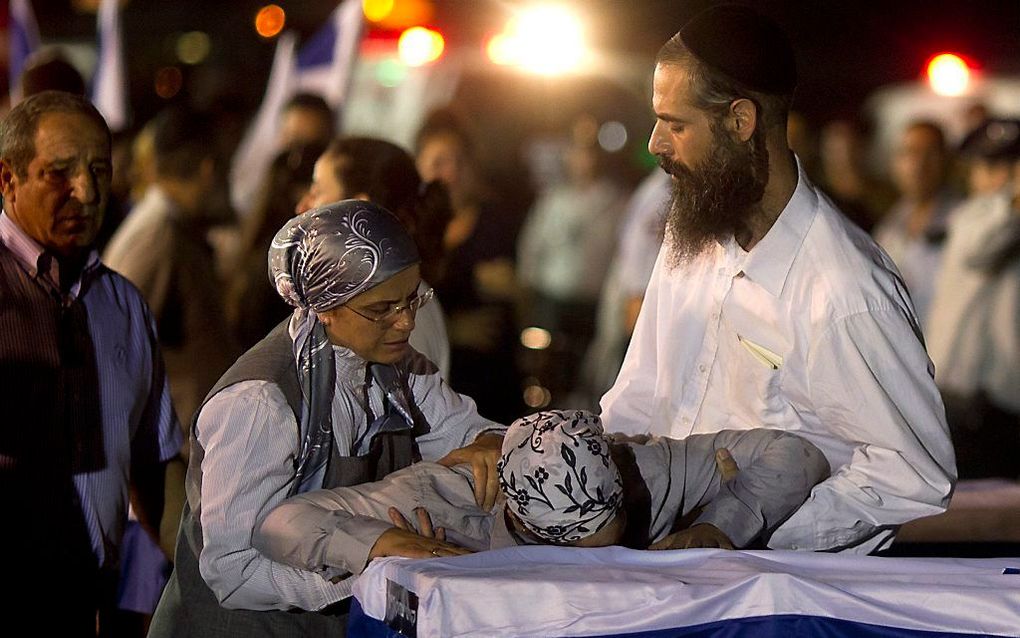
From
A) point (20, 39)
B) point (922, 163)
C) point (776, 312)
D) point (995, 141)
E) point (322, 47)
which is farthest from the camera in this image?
point (922, 163)

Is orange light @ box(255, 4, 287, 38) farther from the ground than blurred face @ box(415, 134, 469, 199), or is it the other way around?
orange light @ box(255, 4, 287, 38)

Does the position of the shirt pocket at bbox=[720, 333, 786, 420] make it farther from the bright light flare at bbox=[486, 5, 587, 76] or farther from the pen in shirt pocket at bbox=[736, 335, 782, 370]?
the bright light flare at bbox=[486, 5, 587, 76]

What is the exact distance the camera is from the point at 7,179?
14.0 feet

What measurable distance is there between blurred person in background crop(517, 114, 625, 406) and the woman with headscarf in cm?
852

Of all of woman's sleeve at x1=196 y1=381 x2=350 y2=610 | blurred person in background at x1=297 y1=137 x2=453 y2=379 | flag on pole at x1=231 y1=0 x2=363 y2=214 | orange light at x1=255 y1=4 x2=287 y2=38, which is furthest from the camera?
orange light at x1=255 y1=4 x2=287 y2=38

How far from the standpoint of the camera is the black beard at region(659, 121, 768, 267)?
13.5ft

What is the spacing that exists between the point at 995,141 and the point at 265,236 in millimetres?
5564

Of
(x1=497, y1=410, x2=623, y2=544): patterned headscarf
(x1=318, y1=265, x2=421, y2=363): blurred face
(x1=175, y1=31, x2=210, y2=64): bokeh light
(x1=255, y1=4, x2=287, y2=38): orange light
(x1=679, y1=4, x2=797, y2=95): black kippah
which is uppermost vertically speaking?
(x1=255, y1=4, x2=287, y2=38): orange light

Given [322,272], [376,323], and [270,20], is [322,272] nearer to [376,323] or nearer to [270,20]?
[376,323]

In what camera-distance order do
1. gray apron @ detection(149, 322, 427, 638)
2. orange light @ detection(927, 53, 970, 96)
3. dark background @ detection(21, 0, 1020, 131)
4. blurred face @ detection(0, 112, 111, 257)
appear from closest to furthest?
1. gray apron @ detection(149, 322, 427, 638)
2. blurred face @ detection(0, 112, 111, 257)
3. dark background @ detection(21, 0, 1020, 131)
4. orange light @ detection(927, 53, 970, 96)

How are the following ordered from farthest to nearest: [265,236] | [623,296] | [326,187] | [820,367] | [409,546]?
[623,296]
[265,236]
[326,187]
[820,367]
[409,546]

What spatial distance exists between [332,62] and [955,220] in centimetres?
424

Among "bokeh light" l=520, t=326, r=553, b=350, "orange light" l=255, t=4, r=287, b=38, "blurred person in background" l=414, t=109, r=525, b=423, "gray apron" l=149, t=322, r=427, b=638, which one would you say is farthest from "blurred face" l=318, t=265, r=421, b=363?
"orange light" l=255, t=4, r=287, b=38

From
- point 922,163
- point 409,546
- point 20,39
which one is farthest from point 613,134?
point 409,546
